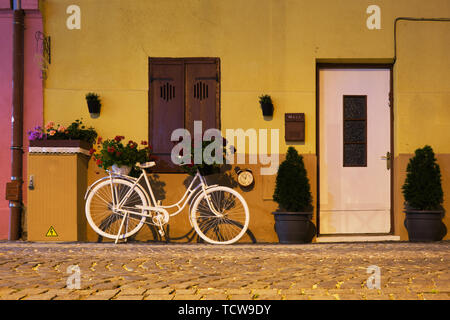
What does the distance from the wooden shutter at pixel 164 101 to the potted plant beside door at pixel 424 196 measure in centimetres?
314

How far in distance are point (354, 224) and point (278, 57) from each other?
2550 mm

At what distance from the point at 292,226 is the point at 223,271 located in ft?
8.15

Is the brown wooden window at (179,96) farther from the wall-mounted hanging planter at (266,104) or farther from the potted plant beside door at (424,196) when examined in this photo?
the potted plant beside door at (424,196)

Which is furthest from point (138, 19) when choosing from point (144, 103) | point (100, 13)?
point (144, 103)

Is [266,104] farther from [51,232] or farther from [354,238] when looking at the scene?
[51,232]

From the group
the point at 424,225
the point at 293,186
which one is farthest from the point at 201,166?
the point at 424,225

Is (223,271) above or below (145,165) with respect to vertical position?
below

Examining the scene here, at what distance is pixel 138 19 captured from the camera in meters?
7.52

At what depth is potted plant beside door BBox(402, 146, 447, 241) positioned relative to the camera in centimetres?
695

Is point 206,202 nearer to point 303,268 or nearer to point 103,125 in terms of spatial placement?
point 103,125

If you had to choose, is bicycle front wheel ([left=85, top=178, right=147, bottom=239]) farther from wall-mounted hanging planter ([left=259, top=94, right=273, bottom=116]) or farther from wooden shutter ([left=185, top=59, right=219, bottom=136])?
wall-mounted hanging planter ([left=259, top=94, right=273, bottom=116])

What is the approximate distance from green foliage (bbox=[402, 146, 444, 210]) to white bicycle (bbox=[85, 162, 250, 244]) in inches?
86.1

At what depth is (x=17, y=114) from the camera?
7.41m

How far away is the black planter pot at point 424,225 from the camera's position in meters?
6.98
